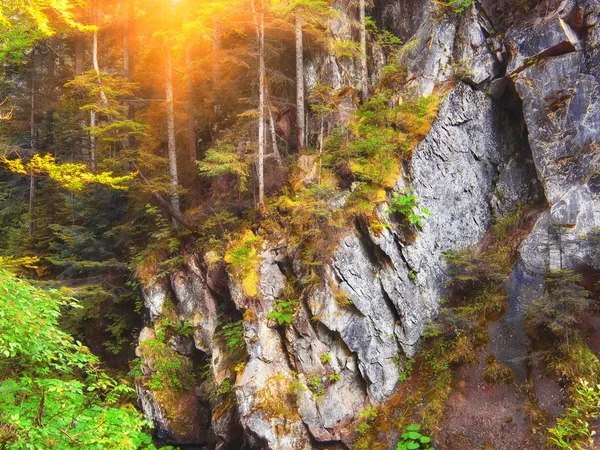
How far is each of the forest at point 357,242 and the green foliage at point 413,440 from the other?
64 millimetres

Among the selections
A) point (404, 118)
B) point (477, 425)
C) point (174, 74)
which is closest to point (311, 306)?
point (477, 425)

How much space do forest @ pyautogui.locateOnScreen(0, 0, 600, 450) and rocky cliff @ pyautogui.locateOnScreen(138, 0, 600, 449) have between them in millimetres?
53

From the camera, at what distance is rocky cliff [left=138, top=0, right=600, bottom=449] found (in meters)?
8.97

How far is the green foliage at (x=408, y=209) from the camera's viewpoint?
995cm

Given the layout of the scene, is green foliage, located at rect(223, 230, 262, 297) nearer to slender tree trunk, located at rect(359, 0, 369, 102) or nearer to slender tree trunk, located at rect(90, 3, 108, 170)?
slender tree trunk, located at rect(90, 3, 108, 170)

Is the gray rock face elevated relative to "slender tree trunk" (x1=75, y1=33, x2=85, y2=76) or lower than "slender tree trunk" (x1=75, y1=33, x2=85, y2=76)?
lower

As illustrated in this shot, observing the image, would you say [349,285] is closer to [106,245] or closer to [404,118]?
[404,118]

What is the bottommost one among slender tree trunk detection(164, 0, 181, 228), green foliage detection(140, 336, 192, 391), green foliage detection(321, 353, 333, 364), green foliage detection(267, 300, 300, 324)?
green foliage detection(140, 336, 192, 391)

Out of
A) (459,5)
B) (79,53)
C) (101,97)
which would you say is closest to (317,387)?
(101,97)

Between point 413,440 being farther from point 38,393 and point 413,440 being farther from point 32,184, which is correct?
point 32,184

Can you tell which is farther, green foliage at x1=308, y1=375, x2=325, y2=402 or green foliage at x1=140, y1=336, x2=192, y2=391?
green foliage at x1=140, y1=336, x2=192, y2=391

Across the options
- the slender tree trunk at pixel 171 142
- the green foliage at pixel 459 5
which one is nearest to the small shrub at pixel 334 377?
the slender tree trunk at pixel 171 142

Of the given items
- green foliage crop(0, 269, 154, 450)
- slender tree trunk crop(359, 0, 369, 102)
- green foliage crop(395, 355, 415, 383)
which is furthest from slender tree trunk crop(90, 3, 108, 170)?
green foliage crop(395, 355, 415, 383)

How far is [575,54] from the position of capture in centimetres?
1005
